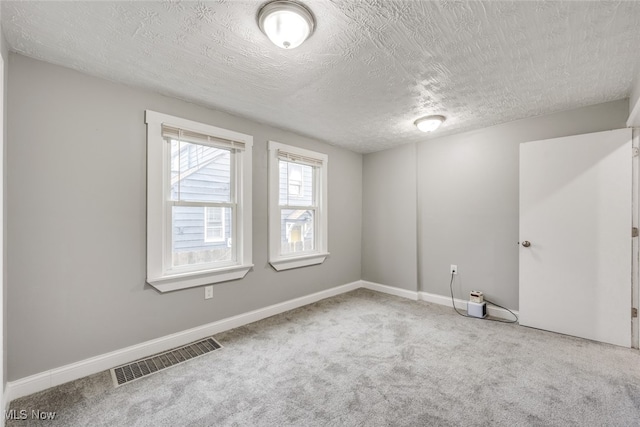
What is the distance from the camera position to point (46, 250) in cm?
192

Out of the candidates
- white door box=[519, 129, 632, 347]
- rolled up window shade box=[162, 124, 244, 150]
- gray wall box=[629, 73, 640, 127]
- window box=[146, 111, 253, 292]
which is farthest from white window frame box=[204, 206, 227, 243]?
gray wall box=[629, 73, 640, 127]

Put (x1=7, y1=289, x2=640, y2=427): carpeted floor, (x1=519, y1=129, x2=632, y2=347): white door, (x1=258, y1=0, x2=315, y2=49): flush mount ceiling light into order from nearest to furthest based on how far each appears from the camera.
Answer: (x1=258, y1=0, x2=315, y2=49): flush mount ceiling light → (x1=7, y1=289, x2=640, y2=427): carpeted floor → (x1=519, y1=129, x2=632, y2=347): white door

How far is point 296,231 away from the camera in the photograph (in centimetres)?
377

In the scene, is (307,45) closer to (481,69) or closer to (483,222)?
(481,69)

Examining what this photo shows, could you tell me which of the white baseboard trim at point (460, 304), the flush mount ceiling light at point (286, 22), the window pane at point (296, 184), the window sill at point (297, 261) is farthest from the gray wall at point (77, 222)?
the white baseboard trim at point (460, 304)

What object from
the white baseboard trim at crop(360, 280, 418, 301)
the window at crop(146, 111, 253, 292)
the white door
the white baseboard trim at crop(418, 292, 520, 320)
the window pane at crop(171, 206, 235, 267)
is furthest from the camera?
the white baseboard trim at crop(360, 280, 418, 301)

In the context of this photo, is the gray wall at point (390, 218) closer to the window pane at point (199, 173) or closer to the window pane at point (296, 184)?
the window pane at point (296, 184)

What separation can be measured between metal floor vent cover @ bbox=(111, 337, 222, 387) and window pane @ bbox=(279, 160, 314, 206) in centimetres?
176

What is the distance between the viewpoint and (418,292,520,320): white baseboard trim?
317 cm

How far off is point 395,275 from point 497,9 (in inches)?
134

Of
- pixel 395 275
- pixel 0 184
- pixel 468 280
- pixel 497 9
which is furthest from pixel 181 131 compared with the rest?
pixel 468 280

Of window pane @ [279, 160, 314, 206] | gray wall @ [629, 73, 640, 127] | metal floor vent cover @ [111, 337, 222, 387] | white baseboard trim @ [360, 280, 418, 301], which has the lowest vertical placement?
metal floor vent cover @ [111, 337, 222, 387]

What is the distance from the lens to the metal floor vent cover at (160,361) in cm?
204

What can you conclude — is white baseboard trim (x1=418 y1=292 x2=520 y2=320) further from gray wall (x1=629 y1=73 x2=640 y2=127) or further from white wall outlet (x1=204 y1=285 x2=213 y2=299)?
white wall outlet (x1=204 y1=285 x2=213 y2=299)
